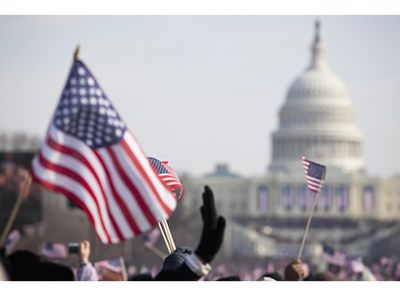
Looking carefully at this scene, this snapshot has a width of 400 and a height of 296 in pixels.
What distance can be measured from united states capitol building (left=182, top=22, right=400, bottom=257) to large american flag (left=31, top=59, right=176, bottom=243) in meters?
125

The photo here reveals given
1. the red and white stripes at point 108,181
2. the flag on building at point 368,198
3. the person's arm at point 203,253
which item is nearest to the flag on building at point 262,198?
the flag on building at point 368,198

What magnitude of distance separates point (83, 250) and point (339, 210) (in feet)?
434

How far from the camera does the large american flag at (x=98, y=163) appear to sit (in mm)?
9898

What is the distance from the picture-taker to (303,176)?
14425 centimetres

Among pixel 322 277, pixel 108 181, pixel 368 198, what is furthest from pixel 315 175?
pixel 368 198

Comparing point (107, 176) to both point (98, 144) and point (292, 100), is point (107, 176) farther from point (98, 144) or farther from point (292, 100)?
point (292, 100)

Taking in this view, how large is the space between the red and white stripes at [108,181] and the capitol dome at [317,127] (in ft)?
430

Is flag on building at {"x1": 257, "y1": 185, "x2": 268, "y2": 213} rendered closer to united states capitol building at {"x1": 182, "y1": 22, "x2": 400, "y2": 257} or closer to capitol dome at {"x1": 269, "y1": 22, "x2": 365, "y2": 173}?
united states capitol building at {"x1": 182, "y1": 22, "x2": 400, "y2": 257}

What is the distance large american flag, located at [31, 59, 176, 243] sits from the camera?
9.90 metres

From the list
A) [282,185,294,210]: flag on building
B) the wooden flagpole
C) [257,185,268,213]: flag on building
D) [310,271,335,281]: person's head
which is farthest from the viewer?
[257,185,268,213]: flag on building

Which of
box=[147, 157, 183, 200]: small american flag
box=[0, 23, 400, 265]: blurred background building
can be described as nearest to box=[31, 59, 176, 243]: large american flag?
box=[147, 157, 183, 200]: small american flag

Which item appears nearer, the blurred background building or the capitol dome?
the blurred background building

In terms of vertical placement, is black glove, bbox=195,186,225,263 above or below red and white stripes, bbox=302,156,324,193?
above
